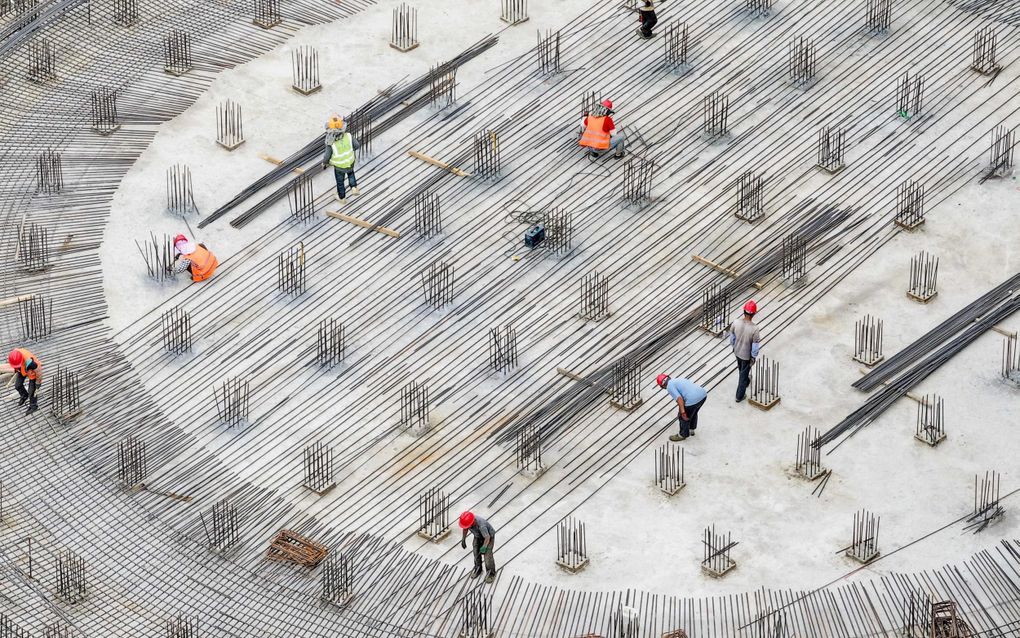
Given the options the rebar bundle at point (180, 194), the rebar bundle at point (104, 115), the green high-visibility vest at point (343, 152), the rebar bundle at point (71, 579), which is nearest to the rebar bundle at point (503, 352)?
the green high-visibility vest at point (343, 152)

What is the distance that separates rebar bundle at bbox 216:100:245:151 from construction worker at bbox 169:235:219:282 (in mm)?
4052

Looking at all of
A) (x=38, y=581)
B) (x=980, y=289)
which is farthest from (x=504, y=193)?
(x=38, y=581)

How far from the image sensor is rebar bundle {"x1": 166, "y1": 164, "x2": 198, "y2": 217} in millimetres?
51125

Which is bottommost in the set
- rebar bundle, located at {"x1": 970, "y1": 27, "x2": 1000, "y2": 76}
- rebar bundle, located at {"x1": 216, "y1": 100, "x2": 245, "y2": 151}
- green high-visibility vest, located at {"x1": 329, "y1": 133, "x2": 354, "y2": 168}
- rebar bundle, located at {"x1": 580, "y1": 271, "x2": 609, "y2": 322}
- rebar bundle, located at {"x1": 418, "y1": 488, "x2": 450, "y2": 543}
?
rebar bundle, located at {"x1": 418, "y1": 488, "x2": 450, "y2": 543}

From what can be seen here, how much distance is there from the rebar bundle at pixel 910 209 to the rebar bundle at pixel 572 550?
36.3 feet

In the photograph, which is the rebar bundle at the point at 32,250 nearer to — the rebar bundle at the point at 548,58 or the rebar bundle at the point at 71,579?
the rebar bundle at the point at 71,579

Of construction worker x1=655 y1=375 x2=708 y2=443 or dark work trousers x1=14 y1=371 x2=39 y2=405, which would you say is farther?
dark work trousers x1=14 y1=371 x2=39 y2=405

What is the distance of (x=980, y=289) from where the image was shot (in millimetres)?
48219

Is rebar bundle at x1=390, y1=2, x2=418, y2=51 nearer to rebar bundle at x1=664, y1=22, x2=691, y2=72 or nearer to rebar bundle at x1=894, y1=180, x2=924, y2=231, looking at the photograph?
rebar bundle at x1=664, y1=22, x2=691, y2=72

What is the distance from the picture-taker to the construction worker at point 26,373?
45.5 metres

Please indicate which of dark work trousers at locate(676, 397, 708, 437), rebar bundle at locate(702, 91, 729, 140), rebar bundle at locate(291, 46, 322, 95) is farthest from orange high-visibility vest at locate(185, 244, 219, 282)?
rebar bundle at locate(702, 91, 729, 140)

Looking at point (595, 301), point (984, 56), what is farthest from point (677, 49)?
point (595, 301)

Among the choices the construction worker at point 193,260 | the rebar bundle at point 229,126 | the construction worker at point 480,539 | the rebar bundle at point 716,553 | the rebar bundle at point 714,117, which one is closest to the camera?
the construction worker at point 480,539

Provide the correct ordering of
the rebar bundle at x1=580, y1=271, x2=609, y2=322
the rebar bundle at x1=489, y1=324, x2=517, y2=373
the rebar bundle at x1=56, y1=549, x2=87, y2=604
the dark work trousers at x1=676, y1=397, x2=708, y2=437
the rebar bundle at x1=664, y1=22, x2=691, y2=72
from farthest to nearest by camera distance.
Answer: the rebar bundle at x1=664, y1=22, x2=691, y2=72 < the rebar bundle at x1=580, y1=271, x2=609, y2=322 < the rebar bundle at x1=489, y1=324, x2=517, y2=373 < the dark work trousers at x1=676, y1=397, x2=708, y2=437 < the rebar bundle at x1=56, y1=549, x2=87, y2=604
